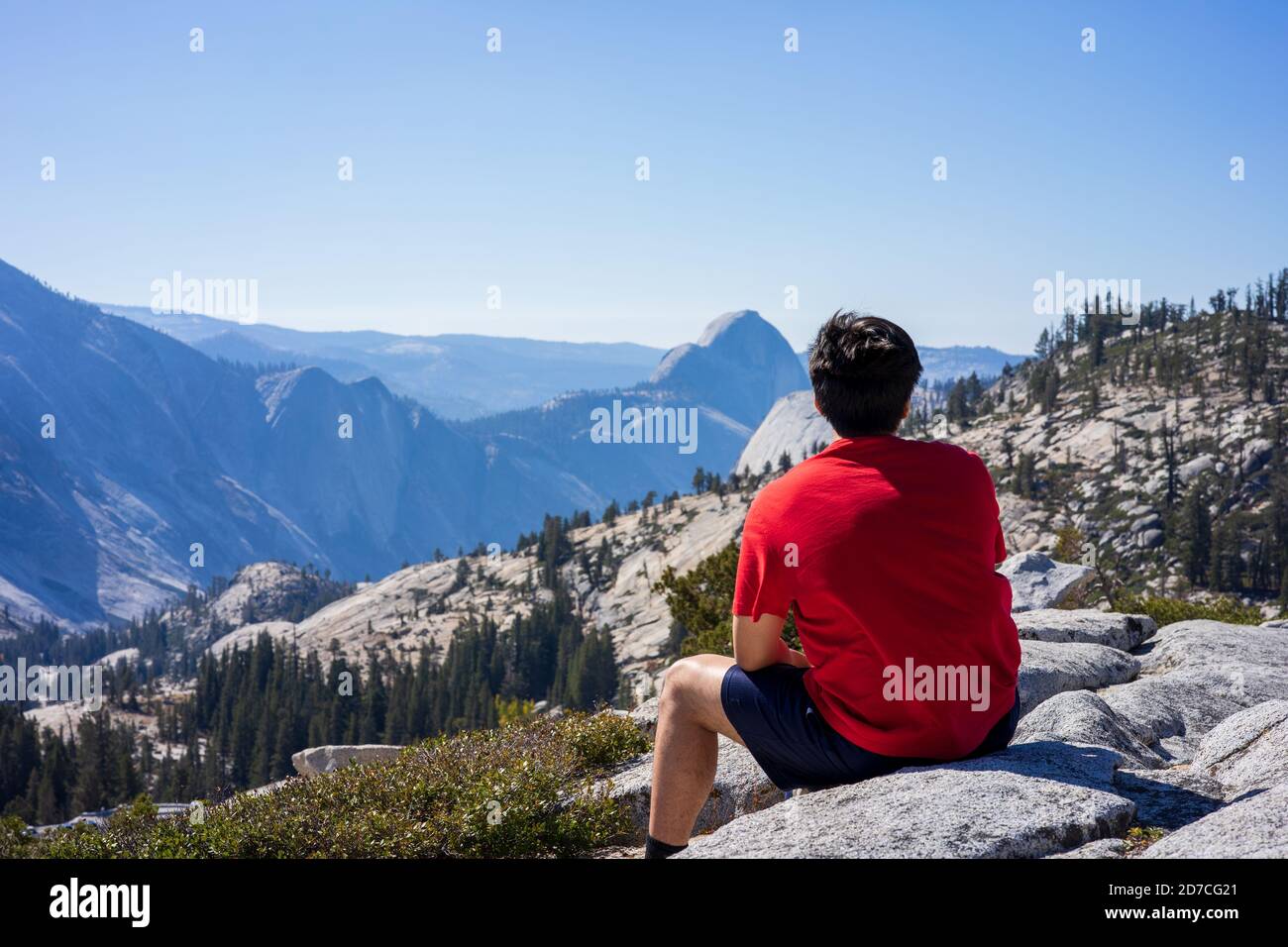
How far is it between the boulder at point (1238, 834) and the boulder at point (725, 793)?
4577 millimetres

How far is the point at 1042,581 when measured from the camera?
2138 centimetres

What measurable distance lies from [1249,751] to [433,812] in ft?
25.1

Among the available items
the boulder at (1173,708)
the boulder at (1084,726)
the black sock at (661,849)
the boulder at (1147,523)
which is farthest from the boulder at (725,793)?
the boulder at (1147,523)

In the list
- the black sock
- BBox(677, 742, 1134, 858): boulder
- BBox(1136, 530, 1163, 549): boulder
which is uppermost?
BBox(677, 742, 1134, 858): boulder

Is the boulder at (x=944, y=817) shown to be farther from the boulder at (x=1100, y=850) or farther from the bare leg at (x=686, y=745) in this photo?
the bare leg at (x=686, y=745)

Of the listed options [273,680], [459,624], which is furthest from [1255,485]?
[273,680]

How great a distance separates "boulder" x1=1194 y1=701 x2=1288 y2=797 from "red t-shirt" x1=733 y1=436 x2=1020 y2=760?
8.37 ft

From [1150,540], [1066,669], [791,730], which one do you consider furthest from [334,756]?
[1150,540]

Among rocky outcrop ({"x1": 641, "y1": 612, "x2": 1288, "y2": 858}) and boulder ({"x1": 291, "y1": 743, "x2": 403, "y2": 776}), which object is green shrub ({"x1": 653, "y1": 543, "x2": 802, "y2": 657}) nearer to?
boulder ({"x1": 291, "y1": 743, "x2": 403, "y2": 776})

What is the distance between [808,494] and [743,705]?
147cm

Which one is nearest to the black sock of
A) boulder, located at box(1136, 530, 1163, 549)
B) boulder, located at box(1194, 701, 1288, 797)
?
boulder, located at box(1194, 701, 1288, 797)

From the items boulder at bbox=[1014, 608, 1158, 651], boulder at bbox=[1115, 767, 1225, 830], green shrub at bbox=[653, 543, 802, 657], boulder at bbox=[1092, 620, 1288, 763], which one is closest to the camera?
boulder at bbox=[1115, 767, 1225, 830]

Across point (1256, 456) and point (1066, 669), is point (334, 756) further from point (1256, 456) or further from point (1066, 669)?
point (1256, 456)

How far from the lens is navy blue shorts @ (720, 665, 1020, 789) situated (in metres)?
6.38
